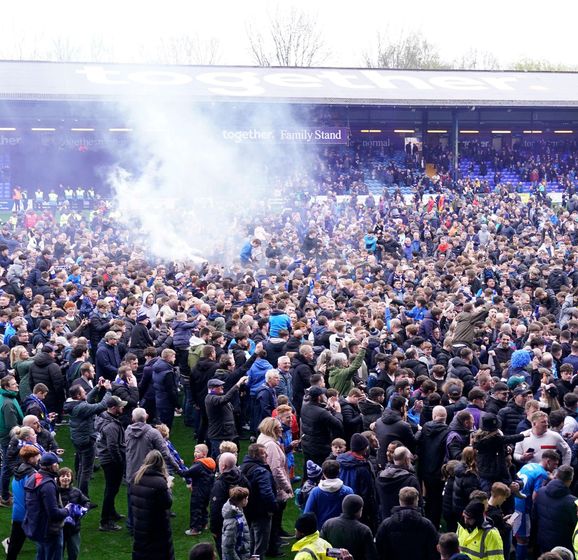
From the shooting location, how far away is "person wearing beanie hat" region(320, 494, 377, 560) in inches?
256

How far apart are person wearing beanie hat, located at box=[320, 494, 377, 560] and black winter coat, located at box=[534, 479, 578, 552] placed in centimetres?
160

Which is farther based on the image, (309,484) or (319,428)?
(319,428)

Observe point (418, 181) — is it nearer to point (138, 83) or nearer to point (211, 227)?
point (138, 83)

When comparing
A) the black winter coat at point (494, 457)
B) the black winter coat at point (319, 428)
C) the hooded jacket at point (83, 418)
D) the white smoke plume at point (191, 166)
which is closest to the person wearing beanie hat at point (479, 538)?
the black winter coat at point (494, 457)

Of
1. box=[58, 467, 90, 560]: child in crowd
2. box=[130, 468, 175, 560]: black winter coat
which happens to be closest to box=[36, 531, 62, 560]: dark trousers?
box=[58, 467, 90, 560]: child in crowd

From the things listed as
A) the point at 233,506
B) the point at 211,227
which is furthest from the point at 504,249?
the point at 233,506

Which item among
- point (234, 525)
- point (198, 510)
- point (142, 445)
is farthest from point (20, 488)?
point (234, 525)

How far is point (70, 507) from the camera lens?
755cm

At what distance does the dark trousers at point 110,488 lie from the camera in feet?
29.2

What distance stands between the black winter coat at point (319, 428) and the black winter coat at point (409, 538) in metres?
2.14

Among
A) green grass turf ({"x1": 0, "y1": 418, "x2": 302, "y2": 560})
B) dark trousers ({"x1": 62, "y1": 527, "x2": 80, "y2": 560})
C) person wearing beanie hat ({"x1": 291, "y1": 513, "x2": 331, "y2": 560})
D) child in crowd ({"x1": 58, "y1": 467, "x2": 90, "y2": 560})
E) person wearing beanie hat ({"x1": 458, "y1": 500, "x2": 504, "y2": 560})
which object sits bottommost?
green grass turf ({"x1": 0, "y1": 418, "x2": 302, "y2": 560})

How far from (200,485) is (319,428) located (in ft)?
3.88

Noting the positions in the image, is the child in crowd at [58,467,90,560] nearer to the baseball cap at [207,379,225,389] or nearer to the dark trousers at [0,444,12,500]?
the dark trousers at [0,444,12,500]

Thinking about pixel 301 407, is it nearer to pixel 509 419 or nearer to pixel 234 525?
pixel 509 419
